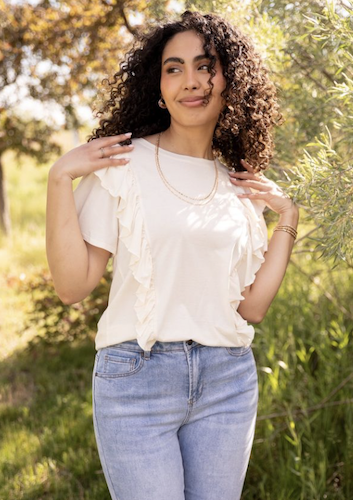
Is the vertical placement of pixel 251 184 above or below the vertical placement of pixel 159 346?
above

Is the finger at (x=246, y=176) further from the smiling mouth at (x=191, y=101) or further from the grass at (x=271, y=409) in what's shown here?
the grass at (x=271, y=409)

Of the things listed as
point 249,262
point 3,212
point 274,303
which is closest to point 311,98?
point 249,262

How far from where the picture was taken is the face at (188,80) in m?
2.07

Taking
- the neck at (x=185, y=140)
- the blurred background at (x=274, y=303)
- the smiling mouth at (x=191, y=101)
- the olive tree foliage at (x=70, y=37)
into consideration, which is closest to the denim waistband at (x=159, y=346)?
the blurred background at (x=274, y=303)

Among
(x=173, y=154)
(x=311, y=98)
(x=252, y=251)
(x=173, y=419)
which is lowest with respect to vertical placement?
(x=173, y=419)

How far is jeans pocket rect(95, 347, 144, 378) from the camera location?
1.89 metres

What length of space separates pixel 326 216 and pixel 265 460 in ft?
5.84

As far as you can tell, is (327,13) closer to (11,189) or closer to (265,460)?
(265,460)

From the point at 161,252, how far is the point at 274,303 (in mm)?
2747

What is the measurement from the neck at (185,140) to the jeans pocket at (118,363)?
679 mm

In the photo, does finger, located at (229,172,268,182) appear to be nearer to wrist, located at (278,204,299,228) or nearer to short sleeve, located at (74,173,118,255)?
wrist, located at (278,204,299,228)

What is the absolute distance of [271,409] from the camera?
11.1ft

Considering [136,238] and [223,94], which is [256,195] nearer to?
[223,94]

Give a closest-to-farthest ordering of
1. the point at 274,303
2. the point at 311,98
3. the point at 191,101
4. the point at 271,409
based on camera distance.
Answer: the point at 191,101, the point at 311,98, the point at 271,409, the point at 274,303
